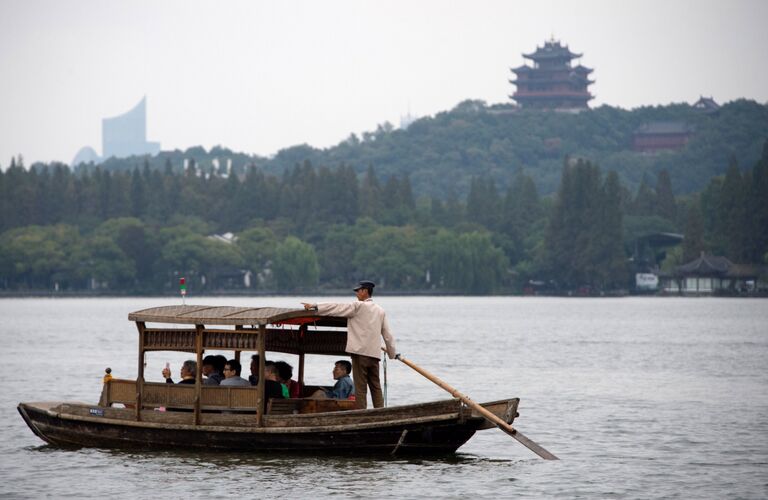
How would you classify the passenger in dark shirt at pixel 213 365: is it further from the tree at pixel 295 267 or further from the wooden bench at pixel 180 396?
the tree at pixel 295 267

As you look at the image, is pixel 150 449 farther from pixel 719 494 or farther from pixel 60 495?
pixel 719 494

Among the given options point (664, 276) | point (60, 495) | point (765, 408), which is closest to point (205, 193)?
point (664, 276)

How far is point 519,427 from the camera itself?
30000 mm

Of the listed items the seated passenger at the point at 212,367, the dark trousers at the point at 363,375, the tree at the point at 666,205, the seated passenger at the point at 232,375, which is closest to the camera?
the dark trousers at the point at 363,375

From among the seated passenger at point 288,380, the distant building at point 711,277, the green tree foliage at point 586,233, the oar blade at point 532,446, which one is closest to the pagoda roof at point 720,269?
the distant building at point 711,277

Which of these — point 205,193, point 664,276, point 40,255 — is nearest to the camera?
point 40,255

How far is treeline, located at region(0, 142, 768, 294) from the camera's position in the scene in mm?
155000

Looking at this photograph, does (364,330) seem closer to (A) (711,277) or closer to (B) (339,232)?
(A) (711,277)

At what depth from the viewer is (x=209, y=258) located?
155000 millimetres

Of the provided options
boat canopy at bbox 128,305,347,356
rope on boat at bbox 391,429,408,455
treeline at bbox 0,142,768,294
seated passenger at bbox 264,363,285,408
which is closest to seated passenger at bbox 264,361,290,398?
seated passenger at bbox 264,363,285,408

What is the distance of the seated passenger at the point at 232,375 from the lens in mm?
23594

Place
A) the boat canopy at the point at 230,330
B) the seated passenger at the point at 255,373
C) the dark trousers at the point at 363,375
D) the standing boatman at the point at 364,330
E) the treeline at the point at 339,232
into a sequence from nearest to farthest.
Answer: the boat canopy at the point at 230,330, the standing boatman at the point at 364,330, the dark trousers at the point at 363,375, the seated passenger at the point at 255,373, the treeline at the point at 339,232

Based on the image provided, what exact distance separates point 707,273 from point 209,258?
53.6 meters

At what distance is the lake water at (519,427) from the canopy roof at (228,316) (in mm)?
2267
